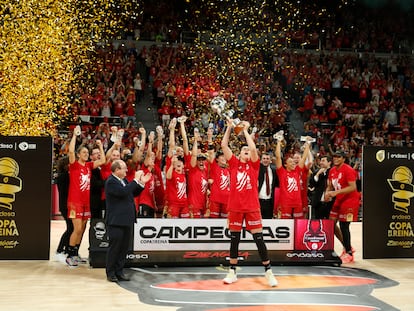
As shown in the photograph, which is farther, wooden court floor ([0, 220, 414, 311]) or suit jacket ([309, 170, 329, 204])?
suit jacket ([309, 170, 329, 204])

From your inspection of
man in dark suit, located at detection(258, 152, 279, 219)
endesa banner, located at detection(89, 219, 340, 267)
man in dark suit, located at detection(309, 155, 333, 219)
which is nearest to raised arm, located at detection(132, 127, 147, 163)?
endesa banner, located at detection(89, 219, 340, 267)

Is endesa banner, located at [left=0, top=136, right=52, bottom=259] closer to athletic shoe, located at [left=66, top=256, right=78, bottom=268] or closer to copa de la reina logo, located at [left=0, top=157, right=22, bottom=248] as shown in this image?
copa de la reina logo, located at [left=0, top=157, right=22, bottom=248]

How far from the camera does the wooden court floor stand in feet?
22.7

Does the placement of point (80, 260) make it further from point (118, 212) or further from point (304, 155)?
point (304, 155)

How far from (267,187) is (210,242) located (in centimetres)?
157

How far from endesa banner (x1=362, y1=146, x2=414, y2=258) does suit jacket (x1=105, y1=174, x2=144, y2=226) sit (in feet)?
13.8

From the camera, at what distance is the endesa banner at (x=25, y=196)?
959 centimetres

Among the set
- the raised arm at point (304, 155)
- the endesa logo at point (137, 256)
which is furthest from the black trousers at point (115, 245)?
the raised arm at point (304, 155)

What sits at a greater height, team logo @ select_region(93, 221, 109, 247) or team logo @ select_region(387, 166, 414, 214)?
team logo @ select_region(387, 166, 414, 214)

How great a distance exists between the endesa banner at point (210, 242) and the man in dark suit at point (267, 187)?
3.03ft

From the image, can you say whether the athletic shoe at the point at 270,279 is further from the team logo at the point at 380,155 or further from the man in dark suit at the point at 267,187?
the team logo at the point at 380,155

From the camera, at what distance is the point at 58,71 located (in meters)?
16.5

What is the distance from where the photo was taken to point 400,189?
10.4 meters

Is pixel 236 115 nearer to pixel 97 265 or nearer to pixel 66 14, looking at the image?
pixel 66 14
